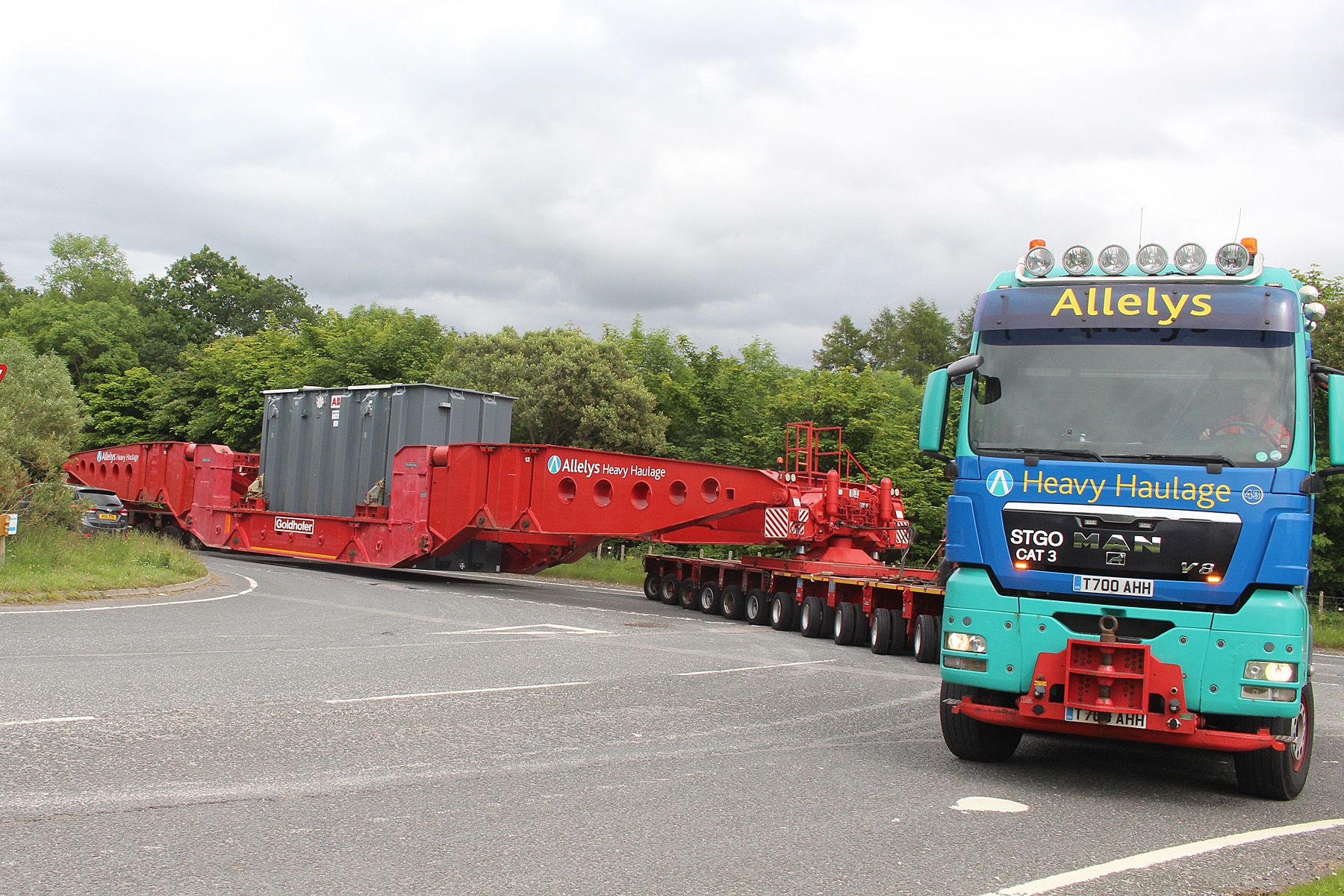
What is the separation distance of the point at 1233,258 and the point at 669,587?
1681 cm

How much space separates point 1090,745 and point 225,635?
30.2ft

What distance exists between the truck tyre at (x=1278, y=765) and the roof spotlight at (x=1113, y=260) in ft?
10.1

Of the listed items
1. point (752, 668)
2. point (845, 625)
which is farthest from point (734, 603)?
point (752, 668)

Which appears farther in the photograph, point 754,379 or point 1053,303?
point 754,379

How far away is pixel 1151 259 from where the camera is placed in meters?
7.44

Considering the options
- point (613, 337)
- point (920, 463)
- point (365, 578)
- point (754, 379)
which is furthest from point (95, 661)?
point (613, 337)

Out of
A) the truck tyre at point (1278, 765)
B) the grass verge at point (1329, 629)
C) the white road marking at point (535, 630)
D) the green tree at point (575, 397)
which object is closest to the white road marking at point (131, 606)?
the white road marking at point (535, 630)

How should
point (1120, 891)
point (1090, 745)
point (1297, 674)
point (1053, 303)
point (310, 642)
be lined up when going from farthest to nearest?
point (310, 642) < point (1090, 745) < point (1053, 303) < point (1297, 674) < point (1120, 891)

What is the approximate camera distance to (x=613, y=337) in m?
54.6

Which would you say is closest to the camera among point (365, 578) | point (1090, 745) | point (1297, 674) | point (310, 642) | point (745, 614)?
point (1297, 674)

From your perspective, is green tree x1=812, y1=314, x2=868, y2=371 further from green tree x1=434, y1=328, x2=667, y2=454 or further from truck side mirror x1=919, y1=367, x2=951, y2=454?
truck side mirror x1=919, y1=367, x2=951, y2=454

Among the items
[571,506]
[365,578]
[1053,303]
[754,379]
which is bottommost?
[365,578]

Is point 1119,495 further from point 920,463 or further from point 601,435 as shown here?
point 601,435

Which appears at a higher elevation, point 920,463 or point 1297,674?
point 920,463
